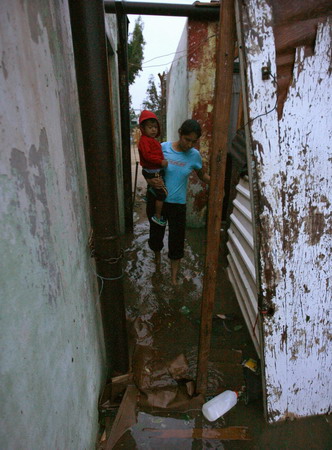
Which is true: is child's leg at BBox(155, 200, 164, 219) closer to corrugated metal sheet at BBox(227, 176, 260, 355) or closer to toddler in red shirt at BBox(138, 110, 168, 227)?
toddler in red shirt at BBox(138, 110, 168, 227)

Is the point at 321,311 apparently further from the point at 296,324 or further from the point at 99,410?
the point at 99,410

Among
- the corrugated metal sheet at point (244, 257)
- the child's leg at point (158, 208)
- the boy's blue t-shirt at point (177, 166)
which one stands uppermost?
the boy's blue t-shirt at point (177, 166)

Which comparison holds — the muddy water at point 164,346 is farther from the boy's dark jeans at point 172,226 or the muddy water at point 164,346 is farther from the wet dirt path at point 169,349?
the boy's dark jeans at point 172,226

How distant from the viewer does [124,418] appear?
5.68 feet

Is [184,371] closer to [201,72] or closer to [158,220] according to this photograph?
[158,220]

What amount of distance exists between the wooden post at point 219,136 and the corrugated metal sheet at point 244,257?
713 millimetres

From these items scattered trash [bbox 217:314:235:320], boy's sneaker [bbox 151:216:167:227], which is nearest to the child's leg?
boy's sneaker [bbox 151:216:167:227]

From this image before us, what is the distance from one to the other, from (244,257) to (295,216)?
1.05 m

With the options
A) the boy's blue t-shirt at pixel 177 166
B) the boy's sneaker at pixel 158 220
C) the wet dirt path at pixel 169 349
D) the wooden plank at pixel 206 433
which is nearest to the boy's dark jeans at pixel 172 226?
the boy's sneaker at pixel 158 220

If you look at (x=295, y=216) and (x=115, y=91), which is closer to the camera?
(x=295, y=216)

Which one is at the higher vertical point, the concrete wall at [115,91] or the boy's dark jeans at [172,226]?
the concrete wall at [115,91]

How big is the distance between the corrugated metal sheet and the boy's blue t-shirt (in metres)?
0.58

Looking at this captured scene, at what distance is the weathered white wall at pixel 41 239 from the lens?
0.72 m

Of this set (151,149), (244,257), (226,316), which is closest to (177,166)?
(151,149)
